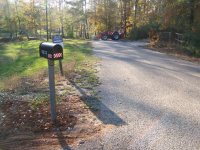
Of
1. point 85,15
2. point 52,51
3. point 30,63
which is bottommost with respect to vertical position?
point 30,63

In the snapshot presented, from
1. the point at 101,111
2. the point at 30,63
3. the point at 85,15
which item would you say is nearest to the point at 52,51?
the point at 101,111

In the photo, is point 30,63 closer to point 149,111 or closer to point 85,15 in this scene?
point 149,111

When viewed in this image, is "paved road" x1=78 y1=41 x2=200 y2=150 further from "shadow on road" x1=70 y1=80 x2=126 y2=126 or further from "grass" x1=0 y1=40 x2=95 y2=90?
"grass" x1=0 y1=40 x2=95 y2=90

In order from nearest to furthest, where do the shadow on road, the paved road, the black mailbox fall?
the paved road < the black mailbox < the shadow on road

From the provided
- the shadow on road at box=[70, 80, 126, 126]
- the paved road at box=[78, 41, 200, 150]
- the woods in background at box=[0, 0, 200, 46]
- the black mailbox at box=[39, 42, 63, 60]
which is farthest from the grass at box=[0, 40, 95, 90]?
the woods in background at box=[0, 0, 200, 46]

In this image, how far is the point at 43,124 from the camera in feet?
17.3

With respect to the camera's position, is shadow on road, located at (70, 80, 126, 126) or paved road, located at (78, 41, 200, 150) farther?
shadow on road, located at (70, 80, 126, 126)

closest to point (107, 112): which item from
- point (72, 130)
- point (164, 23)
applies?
point (72, 130)

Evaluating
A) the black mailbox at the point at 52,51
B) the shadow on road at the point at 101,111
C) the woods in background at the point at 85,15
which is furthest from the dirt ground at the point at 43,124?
the woods in background at the point at 85,15

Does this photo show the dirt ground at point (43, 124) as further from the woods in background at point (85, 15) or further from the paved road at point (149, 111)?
the woods in background at point (85, 15)

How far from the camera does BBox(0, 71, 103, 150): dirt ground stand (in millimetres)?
4609

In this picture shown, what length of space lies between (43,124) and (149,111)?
213 cm

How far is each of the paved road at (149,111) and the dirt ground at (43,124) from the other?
Result: 1.01 feet

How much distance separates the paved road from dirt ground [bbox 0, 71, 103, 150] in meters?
0.31
